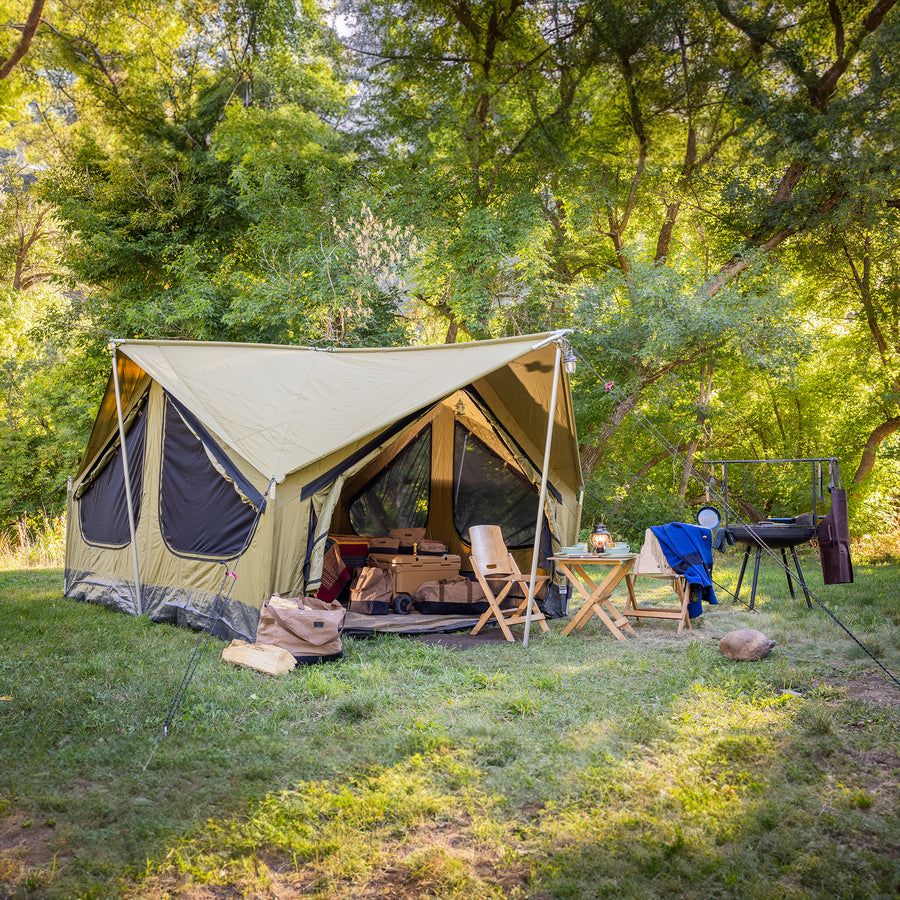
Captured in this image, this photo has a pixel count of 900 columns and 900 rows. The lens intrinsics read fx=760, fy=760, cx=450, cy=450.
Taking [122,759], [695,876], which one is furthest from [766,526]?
[122,759]

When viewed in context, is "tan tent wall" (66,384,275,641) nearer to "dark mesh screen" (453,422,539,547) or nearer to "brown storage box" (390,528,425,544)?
"brown storage box" (390,528,425,544)

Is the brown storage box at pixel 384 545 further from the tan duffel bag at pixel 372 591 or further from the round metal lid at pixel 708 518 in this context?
the round metal lid at pixel 708 518

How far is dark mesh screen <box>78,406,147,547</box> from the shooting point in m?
5.74

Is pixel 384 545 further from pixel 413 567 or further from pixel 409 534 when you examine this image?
pixel 409 534

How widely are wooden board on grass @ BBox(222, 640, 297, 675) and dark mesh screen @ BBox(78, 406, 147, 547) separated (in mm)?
2046

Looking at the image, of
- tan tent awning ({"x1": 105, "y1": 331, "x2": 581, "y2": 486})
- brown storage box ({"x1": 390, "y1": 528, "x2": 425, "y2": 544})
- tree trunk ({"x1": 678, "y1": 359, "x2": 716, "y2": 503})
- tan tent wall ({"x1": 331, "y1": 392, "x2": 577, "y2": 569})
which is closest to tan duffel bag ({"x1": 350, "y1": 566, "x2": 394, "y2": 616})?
brown storage box ({"x1": 390, "y1": 528, "x2": 425, "y2": 544})

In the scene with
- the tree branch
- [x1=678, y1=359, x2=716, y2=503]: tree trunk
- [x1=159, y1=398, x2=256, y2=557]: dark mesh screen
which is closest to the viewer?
the tree branch

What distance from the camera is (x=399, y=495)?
22.6 ft

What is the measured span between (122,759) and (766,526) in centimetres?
449

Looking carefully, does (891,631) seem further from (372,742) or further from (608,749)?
(372,742)

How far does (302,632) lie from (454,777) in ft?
5.63

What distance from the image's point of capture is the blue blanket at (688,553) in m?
5.00

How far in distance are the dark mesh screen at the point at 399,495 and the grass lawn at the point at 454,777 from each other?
8.38 feet

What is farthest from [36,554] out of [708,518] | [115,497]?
[708,518]
